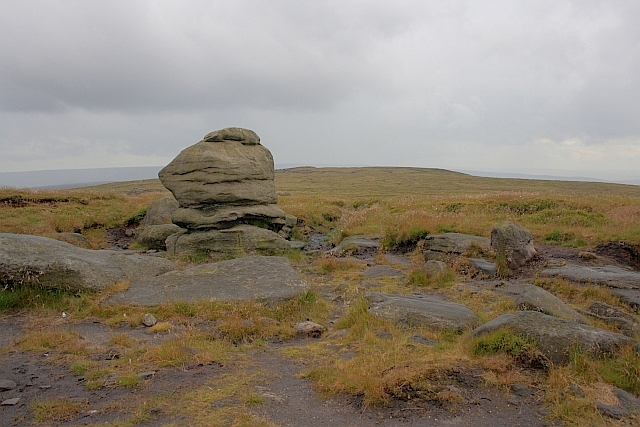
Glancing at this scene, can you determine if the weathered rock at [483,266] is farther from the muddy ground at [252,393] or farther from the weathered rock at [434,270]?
the muddy ground at [252,393]

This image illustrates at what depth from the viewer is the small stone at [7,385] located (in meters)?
8.03

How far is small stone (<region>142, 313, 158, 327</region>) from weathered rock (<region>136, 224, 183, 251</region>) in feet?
45.5

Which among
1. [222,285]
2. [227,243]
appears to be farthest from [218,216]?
[222,285]

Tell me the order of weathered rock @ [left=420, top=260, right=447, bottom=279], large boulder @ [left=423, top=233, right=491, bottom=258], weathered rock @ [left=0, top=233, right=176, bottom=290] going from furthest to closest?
1. large boulder @ [left=423, top=233, right=491, bottom=258]
2. weathered rock @ [left=420, top=260, right=447, bottom=279]
3. weathered rock @ [left=0, top=233, right=176, bottom=290]

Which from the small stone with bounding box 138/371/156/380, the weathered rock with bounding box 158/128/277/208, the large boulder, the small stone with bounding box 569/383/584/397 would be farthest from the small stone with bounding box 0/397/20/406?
the weathered rock with bounding box 158/128/277/208

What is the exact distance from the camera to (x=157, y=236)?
25391mm

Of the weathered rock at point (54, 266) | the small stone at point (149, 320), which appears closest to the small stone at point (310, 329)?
the small stone at point (149, 320)

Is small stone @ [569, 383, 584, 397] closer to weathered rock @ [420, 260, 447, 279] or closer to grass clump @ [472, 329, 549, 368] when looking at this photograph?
grass clump @ [472, 329, 549, 368]

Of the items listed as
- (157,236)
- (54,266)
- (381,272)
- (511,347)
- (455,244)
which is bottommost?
(381,272)

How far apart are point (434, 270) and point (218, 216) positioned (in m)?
11.6

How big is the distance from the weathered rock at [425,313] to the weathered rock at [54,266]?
835 cm

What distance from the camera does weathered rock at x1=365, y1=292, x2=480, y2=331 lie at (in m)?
11.0

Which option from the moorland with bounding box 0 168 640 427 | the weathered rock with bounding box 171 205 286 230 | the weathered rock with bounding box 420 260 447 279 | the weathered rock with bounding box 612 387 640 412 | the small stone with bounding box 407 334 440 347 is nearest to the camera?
the weathered rock with bounding box 612 387 640 412

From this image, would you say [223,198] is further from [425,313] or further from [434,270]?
[425,313]
